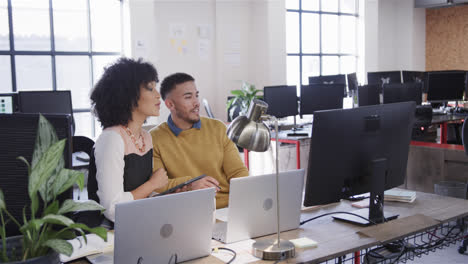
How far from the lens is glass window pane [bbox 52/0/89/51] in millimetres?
5641

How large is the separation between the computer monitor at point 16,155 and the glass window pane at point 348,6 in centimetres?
866

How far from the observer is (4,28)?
17.4 feet

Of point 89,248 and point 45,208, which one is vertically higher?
point 45,208

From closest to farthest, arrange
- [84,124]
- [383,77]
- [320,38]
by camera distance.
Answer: [84,124] → [383,77] → [320,38]

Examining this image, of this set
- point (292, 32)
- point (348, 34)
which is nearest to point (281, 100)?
point (292, 32)

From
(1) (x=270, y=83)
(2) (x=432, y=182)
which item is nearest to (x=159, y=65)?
(1) (x=270, y=83)

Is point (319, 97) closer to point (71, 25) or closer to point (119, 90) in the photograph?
point (71, 25)

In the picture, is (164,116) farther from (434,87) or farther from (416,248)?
(416,248)

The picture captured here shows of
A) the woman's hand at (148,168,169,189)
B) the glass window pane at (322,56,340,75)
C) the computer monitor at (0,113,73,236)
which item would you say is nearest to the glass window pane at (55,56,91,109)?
the woman's hand at (148,168,169,189)

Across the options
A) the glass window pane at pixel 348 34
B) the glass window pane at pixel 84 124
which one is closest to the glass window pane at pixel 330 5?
the glass window pane at pixel 348 34

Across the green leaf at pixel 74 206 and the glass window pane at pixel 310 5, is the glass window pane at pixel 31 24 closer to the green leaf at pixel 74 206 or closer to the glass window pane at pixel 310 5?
the glass window pane at pixel 310 5

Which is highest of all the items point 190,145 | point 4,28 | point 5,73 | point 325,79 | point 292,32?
point 292,32

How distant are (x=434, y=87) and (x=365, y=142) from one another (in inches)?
199

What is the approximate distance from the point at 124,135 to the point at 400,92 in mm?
4194
